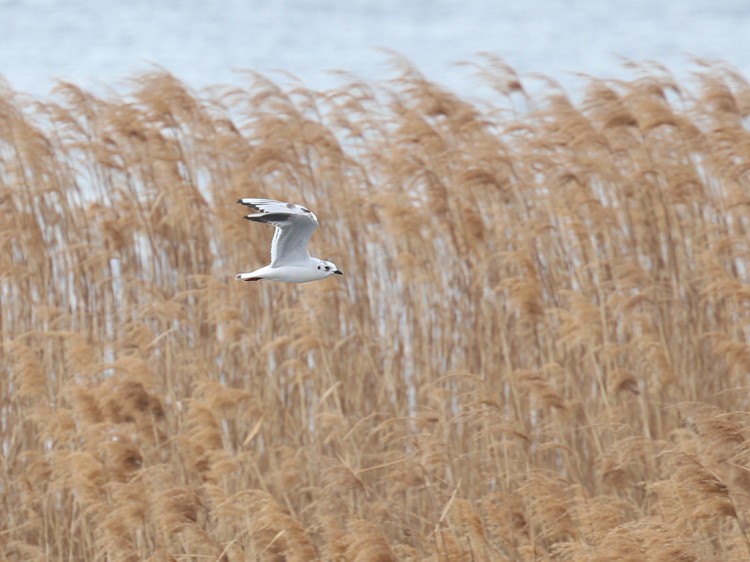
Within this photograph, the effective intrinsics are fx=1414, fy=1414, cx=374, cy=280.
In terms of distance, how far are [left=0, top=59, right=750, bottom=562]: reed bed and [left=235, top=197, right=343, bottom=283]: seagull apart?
2054 millimetres

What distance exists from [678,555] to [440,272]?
3519 millimetres

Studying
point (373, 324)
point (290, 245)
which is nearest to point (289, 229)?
point (290, 245)

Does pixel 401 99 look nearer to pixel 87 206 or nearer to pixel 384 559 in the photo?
pixel 87 206

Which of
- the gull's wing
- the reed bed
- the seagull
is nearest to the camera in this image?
the seagull

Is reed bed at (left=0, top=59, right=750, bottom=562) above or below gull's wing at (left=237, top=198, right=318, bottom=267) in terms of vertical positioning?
below

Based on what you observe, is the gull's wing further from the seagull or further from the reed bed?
the reed bed

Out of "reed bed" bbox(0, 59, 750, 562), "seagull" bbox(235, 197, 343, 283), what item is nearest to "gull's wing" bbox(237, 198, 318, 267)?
"seagull" bbox(235, 197, 343, 283)

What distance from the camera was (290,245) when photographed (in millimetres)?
3639

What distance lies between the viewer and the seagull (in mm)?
3420

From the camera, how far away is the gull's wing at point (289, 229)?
355cm

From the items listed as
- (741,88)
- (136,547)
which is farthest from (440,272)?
(741,88)

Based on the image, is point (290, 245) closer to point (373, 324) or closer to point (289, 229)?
point (289, 229)

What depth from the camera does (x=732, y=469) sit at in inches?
258

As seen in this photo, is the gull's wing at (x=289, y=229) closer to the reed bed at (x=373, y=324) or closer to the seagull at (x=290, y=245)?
the seagull at (x=290, y=245)
